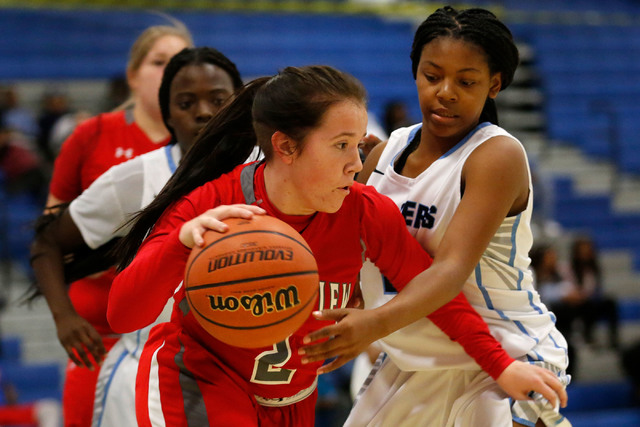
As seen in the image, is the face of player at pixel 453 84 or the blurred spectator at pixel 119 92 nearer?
the face of player at pixel 453 84

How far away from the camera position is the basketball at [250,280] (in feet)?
6.79

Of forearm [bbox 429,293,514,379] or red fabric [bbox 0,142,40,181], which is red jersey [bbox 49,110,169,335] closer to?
forearm [bbox 429,293,514,379]

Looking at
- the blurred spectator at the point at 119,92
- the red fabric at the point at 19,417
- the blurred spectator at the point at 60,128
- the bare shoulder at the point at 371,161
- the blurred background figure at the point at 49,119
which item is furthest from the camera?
the blurred background figure at the point at 49,119

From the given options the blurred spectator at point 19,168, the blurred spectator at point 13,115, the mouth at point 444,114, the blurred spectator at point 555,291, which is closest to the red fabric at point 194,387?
the mouth at point 444,114

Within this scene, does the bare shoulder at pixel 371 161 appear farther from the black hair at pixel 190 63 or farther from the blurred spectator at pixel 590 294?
the blurred spectator at pixel 590 294

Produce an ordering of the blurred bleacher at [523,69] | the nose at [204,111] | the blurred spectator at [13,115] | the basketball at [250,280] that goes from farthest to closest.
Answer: the blurred bleacher at [523,69], the blurred spectator at [13,115], the nose at [204,111], the basketball at [250,280]

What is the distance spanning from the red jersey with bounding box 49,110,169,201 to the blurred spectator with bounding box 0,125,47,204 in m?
5.05

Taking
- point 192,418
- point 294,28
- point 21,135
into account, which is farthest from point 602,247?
point 192,418

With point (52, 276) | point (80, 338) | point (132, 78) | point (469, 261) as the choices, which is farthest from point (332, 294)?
point (132, 78)

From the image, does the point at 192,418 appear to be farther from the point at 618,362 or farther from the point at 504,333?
the point at 618,362

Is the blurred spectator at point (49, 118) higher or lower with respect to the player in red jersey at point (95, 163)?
lower

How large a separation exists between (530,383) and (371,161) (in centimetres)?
98

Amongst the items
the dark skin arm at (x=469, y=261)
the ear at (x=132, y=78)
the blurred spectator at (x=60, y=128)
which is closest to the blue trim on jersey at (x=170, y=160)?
the ear at (x=132, y=78)

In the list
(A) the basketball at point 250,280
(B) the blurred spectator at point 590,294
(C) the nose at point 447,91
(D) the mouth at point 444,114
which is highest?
(C) the nose at point 447,91
